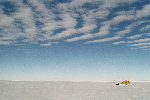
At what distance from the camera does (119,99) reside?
77.4 ft

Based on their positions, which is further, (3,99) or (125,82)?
(125,82)

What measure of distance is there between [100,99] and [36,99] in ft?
33.6

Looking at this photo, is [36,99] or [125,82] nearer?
[36,99]

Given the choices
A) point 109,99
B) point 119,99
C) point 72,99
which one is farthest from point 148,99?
point 72,99

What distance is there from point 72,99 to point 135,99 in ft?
34.3

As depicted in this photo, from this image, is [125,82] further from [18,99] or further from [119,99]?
[18,99]

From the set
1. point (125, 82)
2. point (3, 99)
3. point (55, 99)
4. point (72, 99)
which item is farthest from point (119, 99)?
point (125, 82)

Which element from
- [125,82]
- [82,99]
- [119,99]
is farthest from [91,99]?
[125,82]

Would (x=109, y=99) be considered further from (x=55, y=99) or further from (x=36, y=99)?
(x=36, y=99)

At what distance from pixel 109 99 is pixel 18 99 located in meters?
14.5

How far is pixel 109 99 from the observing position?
23.4m

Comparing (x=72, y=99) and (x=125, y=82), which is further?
(x=125, y=82)

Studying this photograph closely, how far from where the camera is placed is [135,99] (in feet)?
79.0

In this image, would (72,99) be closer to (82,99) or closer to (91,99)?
(82,99)
